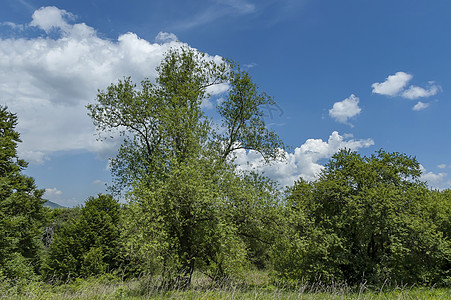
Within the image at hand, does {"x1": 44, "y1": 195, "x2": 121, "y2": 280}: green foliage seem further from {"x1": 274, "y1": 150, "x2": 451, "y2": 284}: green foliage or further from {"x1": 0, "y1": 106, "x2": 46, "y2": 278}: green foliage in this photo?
{"x1": 274, "y1": 150, "x2": 451, "y2": 284}: green foliage

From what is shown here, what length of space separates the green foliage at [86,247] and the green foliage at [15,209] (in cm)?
247

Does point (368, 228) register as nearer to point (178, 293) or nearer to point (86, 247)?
point (178, 293)

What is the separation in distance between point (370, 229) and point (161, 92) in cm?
1641

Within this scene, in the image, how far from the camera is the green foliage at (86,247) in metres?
27.2

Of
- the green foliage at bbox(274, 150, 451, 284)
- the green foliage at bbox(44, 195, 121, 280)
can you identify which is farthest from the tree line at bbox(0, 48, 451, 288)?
the green foliage at bbox(44, 195, 121, 280)

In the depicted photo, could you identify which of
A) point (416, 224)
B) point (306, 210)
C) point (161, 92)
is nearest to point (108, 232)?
point (161, 92)

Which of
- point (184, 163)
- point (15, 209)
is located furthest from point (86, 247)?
point (184, 163)

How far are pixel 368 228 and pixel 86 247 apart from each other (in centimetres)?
2562

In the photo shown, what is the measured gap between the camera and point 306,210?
1806cm

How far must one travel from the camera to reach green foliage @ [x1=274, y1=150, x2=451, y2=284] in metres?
16.6

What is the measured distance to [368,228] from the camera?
1695cm

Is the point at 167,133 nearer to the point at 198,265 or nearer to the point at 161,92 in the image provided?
the point at 161,92

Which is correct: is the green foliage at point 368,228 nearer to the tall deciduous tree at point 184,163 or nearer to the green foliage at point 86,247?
the tall deciduous tree at point 184,163

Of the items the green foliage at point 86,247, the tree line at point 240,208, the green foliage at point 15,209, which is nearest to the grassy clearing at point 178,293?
the tree line at point 240,208
